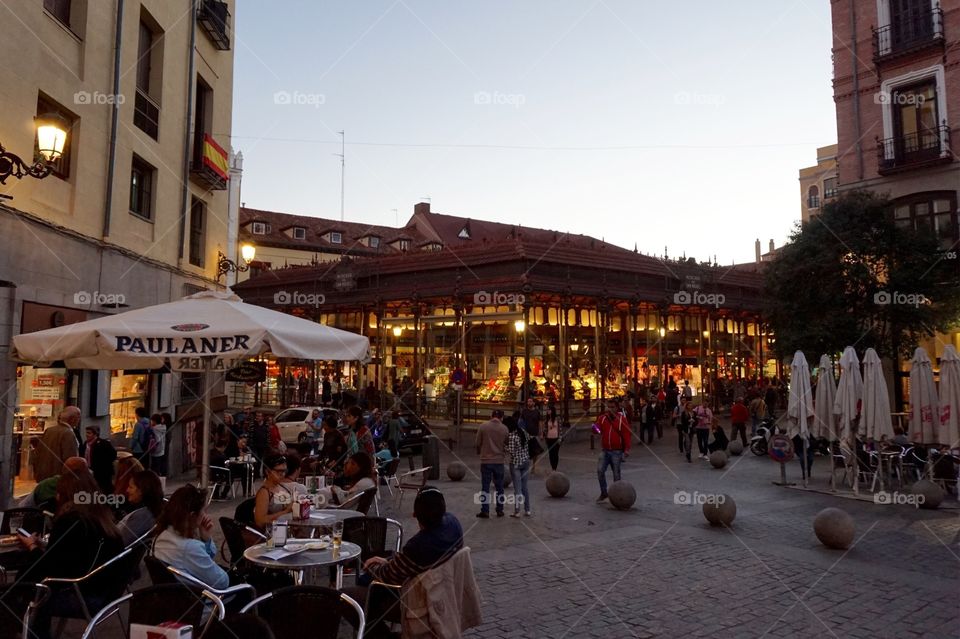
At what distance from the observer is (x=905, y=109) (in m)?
24.9

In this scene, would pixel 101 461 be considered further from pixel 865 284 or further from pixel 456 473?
pixel 865 284

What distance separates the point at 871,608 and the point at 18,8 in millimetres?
14931

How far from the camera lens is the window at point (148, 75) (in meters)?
15.4

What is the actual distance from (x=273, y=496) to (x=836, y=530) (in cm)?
751

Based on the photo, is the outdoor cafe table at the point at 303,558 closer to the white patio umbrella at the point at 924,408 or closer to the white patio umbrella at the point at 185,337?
the white patio umbrella at the point at 185,337

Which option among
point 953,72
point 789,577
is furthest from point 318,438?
point 953,72

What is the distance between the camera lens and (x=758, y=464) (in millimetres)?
18328

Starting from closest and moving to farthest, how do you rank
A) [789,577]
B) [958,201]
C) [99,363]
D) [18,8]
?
[789,577]
[99,363]
[18,8]
[958,201]

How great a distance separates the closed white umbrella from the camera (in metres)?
13.2

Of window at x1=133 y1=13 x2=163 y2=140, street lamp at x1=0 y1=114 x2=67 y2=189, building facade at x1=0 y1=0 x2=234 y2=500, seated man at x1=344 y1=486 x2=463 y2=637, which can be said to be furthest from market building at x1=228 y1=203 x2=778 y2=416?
seated man at x1=344 y1=486 x2=463 y2=637

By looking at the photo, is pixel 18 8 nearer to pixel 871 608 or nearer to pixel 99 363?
pixel 99 363

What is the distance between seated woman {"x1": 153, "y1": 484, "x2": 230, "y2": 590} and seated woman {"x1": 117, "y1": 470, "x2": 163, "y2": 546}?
3.67ft

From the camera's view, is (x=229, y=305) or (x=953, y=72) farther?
(x=953, y=72)

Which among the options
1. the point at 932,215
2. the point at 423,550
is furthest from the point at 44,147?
the point at 932,215
